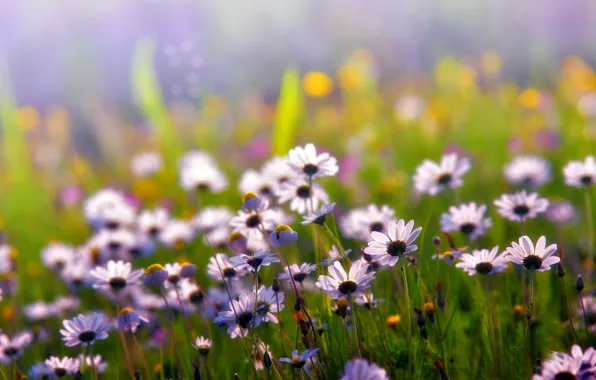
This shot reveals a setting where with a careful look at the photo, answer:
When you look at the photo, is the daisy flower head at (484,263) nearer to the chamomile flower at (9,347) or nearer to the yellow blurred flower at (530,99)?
the chamomile flower at (9,347)

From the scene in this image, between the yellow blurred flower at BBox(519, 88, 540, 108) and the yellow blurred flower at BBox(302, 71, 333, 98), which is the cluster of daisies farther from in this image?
the yellow blurred flower at BBox(302, 71, 333, 98)

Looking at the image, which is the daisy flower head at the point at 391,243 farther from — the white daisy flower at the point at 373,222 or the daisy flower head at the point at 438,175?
the daisy flower head at the point at 438,175

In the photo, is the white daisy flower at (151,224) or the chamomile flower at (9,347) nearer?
the chamomile flower at (9,347)

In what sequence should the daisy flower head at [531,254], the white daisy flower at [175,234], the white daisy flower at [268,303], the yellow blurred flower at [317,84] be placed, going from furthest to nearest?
the yellow blurred flower at [317,84], the white daisy flower at [175,234], the white daisy flower at [268,303], the daisy flower head at [531,254]

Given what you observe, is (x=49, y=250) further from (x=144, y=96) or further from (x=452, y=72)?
(x=452, y=72)

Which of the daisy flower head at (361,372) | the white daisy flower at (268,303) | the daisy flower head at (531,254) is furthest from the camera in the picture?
the white daisy flower at (268,303)

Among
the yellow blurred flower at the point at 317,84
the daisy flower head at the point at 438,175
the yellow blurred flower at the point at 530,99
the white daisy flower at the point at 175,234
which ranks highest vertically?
the yellow blurred flower at the point at 317,84

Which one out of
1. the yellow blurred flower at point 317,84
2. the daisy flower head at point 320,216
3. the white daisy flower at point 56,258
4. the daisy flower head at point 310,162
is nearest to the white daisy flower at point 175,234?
the white daisy flower at point 56,258

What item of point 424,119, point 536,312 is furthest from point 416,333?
point 424,119

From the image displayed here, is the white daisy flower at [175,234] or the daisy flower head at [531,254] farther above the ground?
the white daisy flower at [175,234]
